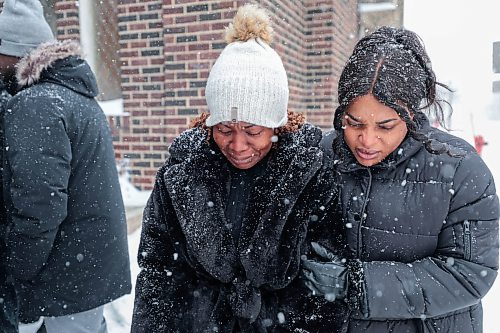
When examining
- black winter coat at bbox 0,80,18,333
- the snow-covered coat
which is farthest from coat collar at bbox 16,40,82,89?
the snow-covered coat

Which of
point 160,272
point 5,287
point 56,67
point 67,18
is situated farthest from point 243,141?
point 67,18

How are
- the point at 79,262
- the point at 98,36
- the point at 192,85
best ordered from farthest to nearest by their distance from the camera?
the point at 98,36 → the point at 192,85 → the point at 79,262

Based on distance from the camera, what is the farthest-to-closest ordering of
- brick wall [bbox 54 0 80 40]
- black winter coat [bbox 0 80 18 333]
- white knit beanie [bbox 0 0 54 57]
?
brick wall [bbox 54 0 80 40] → white knit beanie [bbox 0 0 54 57] → black winter coat [bbox 0 80 18 333]

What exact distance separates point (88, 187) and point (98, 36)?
418 centimetres

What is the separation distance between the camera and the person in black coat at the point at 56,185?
2.23 m

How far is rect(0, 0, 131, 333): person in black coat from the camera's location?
2.23 metres

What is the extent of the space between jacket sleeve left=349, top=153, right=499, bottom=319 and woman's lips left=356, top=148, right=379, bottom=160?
28cm

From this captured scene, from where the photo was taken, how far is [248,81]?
1.73 meters

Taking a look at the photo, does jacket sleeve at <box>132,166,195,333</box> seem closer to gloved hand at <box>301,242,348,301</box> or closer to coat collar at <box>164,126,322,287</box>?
coat collar at <box>164,126,322,287</box>

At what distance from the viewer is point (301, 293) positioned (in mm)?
1734

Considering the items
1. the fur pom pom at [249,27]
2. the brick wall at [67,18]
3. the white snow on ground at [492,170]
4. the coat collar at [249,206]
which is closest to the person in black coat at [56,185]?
the coat collar at [249,206]

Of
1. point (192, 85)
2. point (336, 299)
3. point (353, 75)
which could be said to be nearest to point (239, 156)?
point (353, 75)

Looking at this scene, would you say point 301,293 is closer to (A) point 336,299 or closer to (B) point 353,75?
(A) point 336,299

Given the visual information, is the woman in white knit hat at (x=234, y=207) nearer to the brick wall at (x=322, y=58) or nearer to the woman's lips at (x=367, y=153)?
the woman's lips at (x=367, y=153)
